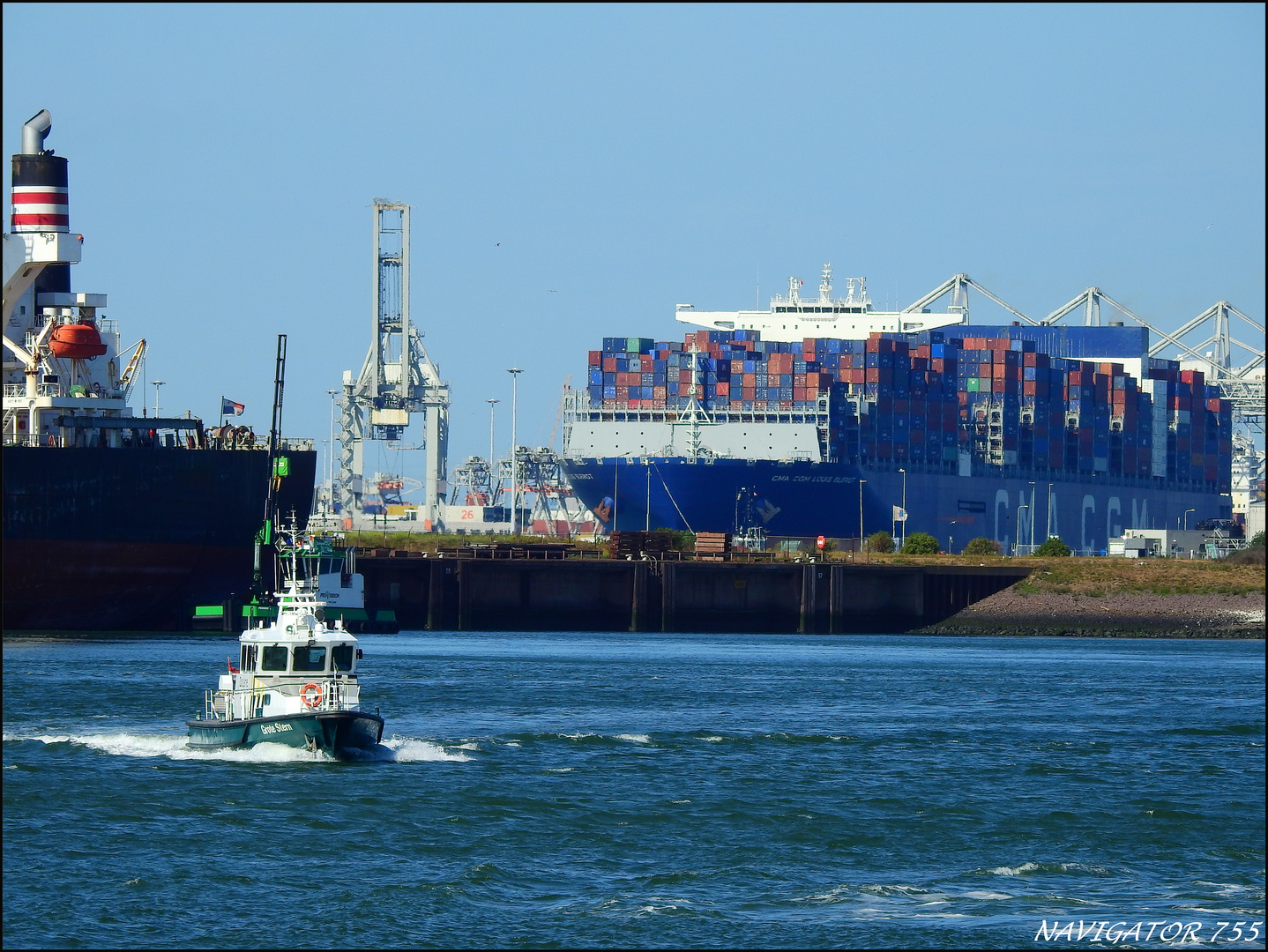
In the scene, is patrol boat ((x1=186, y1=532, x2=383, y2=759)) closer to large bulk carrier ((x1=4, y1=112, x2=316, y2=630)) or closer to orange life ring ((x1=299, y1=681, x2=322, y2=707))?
orange life ring ((x1=299, y1=681, x2=322, y2=707))

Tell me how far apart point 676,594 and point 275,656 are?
64.7 metres

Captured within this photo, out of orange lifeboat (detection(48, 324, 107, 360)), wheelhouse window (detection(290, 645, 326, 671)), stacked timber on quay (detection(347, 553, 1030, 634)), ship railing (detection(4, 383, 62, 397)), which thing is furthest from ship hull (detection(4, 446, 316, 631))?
→ wheelhouse window (detection(290, 645, 326, 671))

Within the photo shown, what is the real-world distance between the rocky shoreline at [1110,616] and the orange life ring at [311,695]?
67.4 m

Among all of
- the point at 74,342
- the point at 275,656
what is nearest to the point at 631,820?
the point at 275,656

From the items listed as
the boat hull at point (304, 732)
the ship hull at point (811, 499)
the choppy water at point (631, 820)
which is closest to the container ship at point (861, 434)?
the ship hull at point (811, 499)

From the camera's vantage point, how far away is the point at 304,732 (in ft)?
126

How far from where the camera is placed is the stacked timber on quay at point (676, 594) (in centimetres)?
9825

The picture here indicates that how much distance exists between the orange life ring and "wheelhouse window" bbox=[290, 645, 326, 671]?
1.31ft

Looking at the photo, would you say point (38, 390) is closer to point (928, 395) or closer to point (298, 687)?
point (298, 687)

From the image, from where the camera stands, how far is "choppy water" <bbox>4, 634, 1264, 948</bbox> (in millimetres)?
27594

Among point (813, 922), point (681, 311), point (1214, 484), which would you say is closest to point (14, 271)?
point (813, 922)

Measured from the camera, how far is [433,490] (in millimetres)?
157500

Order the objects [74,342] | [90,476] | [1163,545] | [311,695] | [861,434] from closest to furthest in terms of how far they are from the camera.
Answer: [311,695], [90,476], [74,342], [1163,545], [861,434]

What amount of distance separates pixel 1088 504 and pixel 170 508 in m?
117
